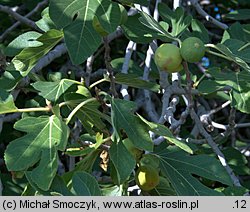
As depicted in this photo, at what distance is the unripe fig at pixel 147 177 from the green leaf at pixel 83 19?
1.07ft

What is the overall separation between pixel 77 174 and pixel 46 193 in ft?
0.28

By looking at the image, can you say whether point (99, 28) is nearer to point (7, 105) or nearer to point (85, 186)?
point (7, 105)

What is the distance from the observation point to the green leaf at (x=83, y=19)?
1510mm

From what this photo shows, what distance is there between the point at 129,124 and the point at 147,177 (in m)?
0.15

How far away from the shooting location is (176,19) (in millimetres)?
1815

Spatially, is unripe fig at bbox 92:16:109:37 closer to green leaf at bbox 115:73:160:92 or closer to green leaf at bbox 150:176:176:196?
green leaf at bbox 115:73:160:92

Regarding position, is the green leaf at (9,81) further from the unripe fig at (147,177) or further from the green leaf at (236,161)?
the green leaf at (236,161)

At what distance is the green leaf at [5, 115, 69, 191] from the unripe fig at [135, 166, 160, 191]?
0.22 metres

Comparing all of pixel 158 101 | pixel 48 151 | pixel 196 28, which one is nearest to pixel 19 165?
pixel 48 151

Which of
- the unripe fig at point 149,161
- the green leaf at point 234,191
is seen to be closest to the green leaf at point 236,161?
the green leaf at point 234,191

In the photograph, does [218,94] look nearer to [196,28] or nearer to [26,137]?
[196,28]

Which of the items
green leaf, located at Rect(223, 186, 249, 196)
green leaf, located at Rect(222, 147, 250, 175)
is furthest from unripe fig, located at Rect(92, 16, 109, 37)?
green leaf, located at Rect(222, 147, 250, 175)

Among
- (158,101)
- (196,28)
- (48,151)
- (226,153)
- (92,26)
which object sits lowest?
(158,101)

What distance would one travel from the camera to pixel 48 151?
4.71 feet
